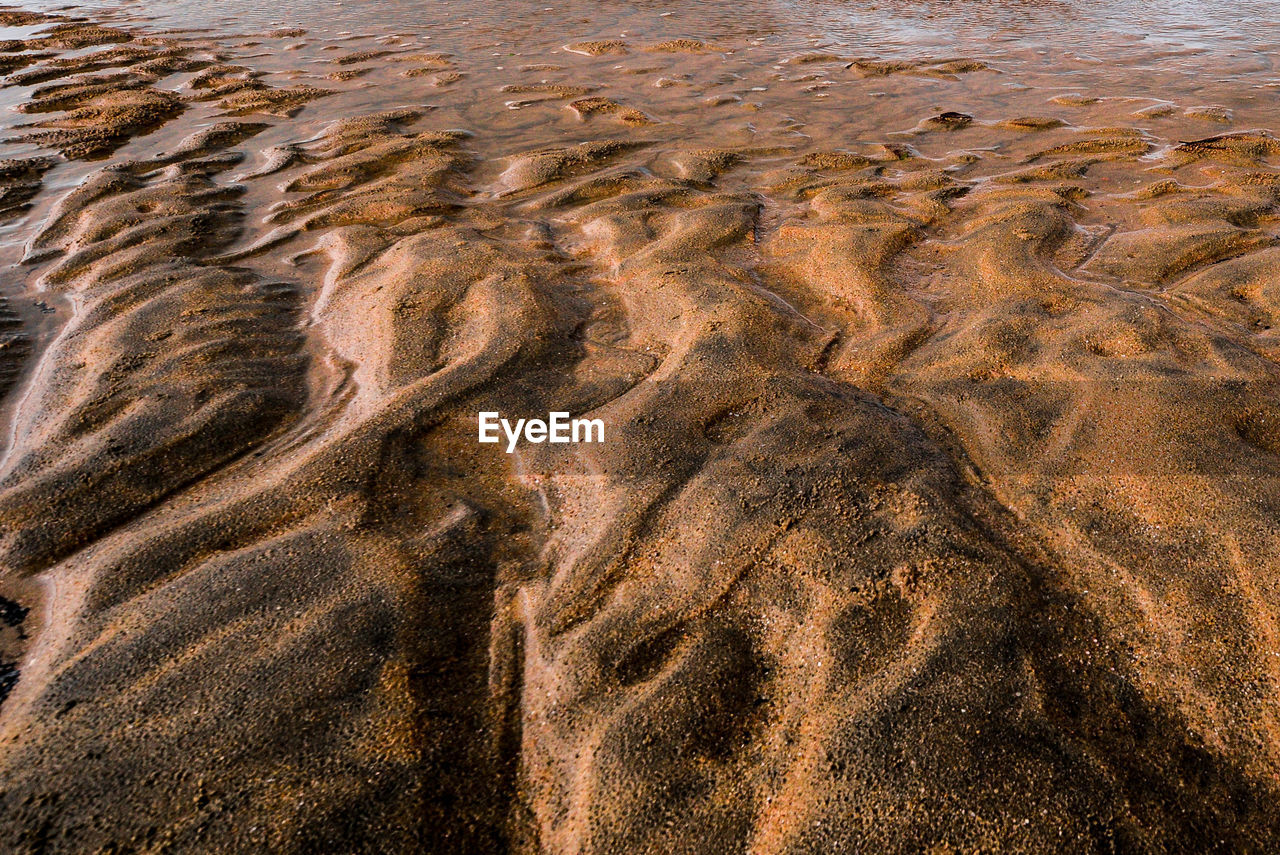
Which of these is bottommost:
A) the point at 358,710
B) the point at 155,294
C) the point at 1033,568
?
the point at 1033,568

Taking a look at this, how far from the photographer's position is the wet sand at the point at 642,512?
1663 mm

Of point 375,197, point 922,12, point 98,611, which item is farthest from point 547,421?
point 922,12

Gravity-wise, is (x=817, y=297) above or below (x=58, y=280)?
below

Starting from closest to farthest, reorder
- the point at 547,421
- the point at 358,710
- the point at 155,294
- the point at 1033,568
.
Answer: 1. the point at 358,710
2. the point at 1033,568
3. the point at 547,421
4. the point at 155,294

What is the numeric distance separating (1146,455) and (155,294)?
4.55 m

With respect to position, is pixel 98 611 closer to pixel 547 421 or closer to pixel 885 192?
pixel 547 421

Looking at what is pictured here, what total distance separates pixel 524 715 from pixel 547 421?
1.32m

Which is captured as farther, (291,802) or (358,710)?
(358,710)

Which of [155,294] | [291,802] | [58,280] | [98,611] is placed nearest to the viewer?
[291,802]

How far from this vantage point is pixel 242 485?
8.54 ft

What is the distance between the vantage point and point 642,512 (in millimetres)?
2447

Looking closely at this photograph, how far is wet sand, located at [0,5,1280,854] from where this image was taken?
65.5 inches

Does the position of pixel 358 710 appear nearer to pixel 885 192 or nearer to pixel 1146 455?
pixel 1146 455

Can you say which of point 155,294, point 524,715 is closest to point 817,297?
point 524,715
